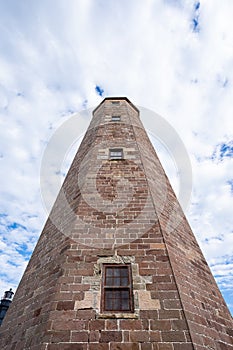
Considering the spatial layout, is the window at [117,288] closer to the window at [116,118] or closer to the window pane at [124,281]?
the window pane at [124,281]

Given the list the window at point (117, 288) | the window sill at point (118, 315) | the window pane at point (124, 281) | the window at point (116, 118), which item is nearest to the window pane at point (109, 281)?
the window at point (117, 288)

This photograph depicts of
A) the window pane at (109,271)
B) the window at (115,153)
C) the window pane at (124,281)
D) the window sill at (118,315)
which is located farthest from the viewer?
the window at (115,153)

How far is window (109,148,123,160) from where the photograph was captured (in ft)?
28.3

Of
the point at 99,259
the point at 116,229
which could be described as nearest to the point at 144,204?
the point at 116,229

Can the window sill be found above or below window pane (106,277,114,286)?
below

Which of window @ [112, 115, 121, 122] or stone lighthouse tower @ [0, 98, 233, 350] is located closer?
stone lighthouse tower @ [0, 98, 233, 350]

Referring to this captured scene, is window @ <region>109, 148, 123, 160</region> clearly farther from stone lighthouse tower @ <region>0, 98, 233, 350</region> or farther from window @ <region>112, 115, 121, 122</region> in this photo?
window @ <region>112, 115, 121, 122</region>

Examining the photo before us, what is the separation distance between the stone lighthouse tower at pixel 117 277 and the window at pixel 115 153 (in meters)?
0.31

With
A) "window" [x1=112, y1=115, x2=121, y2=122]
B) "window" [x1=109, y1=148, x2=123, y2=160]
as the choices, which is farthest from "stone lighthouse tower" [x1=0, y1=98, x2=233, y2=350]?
"window" [x1=112, y1=115, x2=121, y2=122]

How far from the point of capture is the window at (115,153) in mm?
8625

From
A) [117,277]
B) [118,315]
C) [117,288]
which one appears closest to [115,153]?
[117,277]

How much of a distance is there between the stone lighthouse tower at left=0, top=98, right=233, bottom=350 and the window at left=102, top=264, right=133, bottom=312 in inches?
0.7

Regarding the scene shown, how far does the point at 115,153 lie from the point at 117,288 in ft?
16.4

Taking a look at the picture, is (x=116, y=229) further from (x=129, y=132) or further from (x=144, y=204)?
(x=129, y=132)
